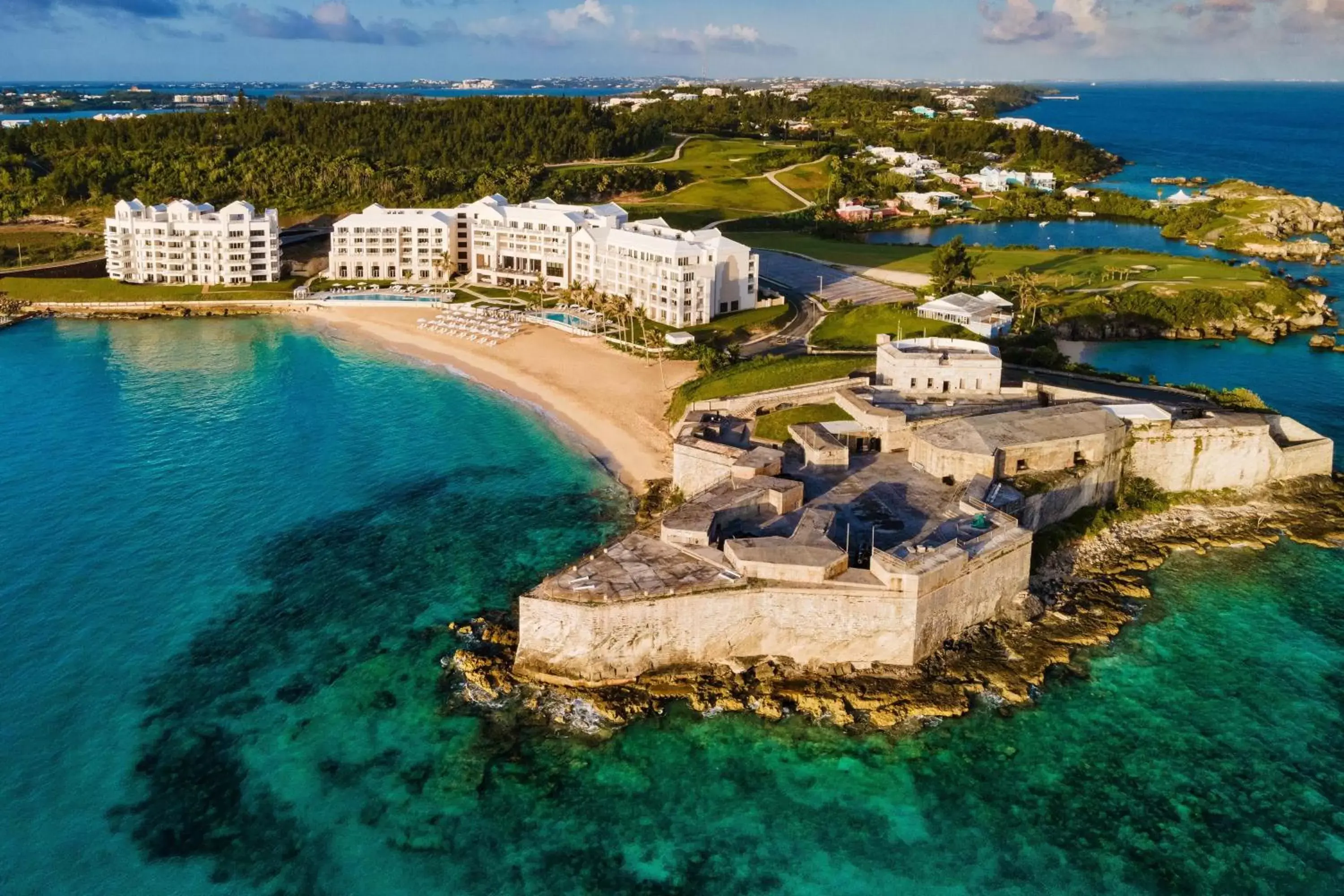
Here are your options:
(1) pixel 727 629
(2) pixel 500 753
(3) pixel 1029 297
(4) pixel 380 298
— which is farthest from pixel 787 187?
(2) pixel 500 753

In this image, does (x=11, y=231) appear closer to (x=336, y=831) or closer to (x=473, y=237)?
(x=473, y=237)

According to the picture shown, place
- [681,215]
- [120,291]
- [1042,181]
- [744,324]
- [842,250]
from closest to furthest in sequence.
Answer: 1. [744,324]
2. [120,291]
3. [842,250]
4. [681,215]
5. [1042,181]

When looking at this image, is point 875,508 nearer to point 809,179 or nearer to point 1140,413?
point 1140,413

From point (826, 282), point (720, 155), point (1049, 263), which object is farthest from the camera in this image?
point (720, 155)

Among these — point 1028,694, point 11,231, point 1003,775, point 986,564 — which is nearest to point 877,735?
point 1003,775

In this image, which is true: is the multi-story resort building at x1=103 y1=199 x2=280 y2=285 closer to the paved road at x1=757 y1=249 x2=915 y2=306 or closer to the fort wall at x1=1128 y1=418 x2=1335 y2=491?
the paved road at x1=757 y1=249 x2=915 y2=306

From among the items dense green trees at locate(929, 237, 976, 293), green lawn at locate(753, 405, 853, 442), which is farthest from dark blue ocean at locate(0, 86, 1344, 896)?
dense green trees at locate(929, 237, 976, 293)

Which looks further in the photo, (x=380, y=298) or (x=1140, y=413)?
(x=380, y=298)
